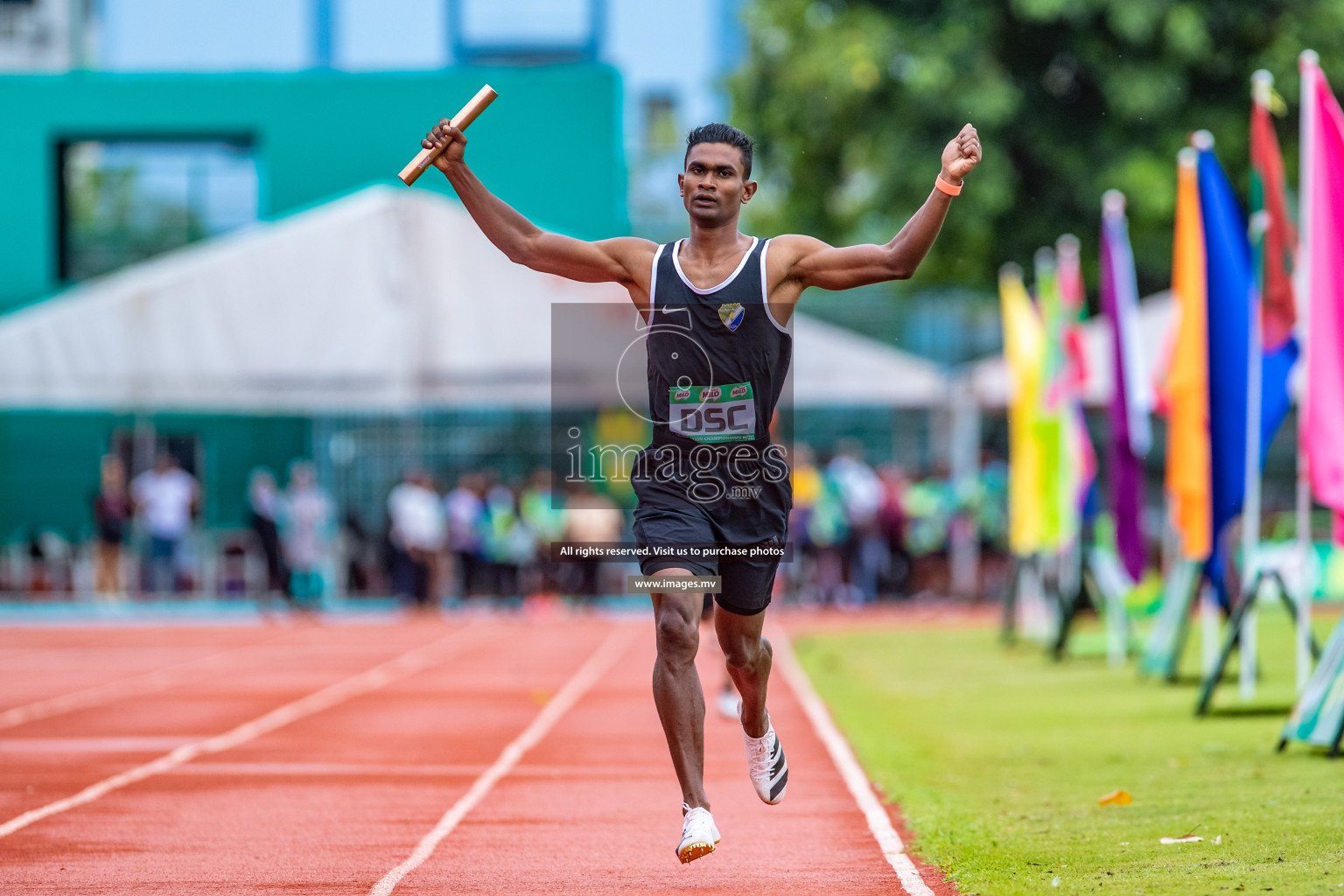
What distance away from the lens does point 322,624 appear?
69.1ft

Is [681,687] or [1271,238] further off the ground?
[1271,238]

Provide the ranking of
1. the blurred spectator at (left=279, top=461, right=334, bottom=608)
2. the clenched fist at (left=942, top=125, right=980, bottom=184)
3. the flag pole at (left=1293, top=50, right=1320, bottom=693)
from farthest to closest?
1. the blurred spectator at (left=279, top=461, right=334, bottom=608)
2. the flag pole at (left=1293, top=50, right=1320, bottom=693)
3. the clenched fist at (left=942, top=125, right=980, bottom=184)

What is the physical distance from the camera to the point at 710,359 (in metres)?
5.56

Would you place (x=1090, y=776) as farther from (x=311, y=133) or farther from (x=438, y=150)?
(x=311, y=133)

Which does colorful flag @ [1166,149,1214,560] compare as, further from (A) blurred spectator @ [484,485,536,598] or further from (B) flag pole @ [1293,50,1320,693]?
(A) blurred spectator @ [484,485,536,598]

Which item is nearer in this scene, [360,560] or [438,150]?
[438,150]

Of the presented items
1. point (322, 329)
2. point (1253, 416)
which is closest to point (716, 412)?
point (1253, 416)

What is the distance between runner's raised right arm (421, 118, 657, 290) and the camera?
5.69 meters

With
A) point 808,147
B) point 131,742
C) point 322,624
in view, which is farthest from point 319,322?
point 131,742

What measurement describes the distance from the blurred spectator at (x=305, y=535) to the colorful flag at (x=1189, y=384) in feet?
41.3

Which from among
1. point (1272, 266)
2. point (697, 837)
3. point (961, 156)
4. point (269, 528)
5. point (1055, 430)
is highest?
point (961, 156)

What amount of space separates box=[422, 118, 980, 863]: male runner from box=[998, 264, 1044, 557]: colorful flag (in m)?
10.5

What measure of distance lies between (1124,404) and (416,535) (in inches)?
431

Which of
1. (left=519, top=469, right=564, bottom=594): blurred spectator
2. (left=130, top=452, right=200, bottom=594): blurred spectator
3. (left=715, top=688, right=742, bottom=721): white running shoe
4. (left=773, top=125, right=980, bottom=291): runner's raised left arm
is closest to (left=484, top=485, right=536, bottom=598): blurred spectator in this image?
(left=519, top=469, right=564, bottom=594): blurred spectator
